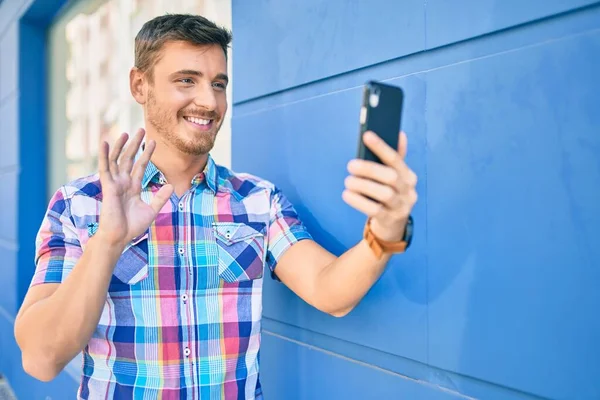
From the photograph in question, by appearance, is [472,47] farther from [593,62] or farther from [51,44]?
[51,44]

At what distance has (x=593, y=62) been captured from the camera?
0.81m

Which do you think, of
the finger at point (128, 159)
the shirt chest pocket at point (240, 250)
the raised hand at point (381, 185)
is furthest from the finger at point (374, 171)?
Result: the shirt chest pocket at point (240, 250)

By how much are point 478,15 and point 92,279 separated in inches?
35.6

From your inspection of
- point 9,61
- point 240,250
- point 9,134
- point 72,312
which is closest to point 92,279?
point 72,312

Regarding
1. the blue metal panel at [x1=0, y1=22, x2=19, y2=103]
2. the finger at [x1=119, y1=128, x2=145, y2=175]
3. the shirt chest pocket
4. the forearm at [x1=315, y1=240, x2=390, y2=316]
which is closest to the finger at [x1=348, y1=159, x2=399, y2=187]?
the forearm at [x1=315, y1=240, x2=390, y2=316]

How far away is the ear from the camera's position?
1.46 metres

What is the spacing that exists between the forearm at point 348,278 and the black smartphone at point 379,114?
269 mm

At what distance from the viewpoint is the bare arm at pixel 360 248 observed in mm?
758

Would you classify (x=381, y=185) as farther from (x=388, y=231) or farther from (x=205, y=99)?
(x=205, y=99)

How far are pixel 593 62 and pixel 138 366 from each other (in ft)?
3.78

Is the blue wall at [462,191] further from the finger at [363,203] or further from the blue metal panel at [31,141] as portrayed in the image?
the blue metal panel at [31,141]

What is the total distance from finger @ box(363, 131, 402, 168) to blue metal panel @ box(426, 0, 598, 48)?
39 centimetres

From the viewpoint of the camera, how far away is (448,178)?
1039 millimetres

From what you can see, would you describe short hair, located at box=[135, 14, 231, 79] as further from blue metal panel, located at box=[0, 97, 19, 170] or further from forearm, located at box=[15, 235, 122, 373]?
blue metal panel, located at box=[0, 97, 19, 170]
